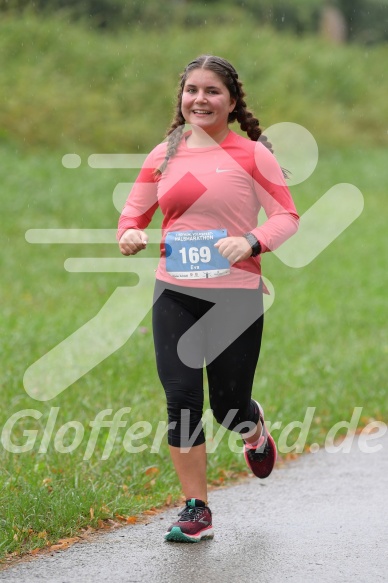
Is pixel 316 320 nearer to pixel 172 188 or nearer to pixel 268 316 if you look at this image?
pixel 268 316

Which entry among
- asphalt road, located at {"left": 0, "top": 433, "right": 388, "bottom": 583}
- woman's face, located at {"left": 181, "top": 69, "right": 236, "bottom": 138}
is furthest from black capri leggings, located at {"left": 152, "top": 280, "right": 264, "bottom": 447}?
woman's face, located at {"left": 181, "top": 69, "right": 236, "bottom": 138}

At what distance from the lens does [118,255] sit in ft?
53.7

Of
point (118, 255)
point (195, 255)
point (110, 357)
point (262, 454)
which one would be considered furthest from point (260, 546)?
point (118, 255)

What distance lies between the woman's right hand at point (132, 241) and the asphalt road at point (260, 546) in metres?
1.31

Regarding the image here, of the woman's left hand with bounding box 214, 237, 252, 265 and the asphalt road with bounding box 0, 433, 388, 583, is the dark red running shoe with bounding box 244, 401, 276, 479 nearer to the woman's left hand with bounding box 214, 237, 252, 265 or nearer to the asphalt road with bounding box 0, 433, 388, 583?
the asphalt road with bounding box 0, 433, 388, 583

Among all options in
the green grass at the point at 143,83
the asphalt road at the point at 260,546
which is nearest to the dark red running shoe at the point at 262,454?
the asphalt road at the point at 260,546

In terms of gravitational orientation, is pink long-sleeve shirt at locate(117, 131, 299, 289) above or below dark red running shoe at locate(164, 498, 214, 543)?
above

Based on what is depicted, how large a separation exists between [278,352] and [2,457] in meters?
4.49

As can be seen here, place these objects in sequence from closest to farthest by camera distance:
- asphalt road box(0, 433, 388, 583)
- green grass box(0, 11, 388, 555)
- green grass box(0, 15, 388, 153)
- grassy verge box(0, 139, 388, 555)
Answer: asphalt road box(0, 433, 388, 583)
grassy verge box(0, 139, 388, 555)
green grass box(0, 11, 388, 555)
green grass box(0, 15, 388, 153)

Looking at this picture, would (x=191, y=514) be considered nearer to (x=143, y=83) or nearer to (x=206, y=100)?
(x=206, y=100)

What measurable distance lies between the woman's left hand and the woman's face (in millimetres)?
604

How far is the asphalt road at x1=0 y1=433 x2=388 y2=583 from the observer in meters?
4.62

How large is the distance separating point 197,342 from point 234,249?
0.52 m

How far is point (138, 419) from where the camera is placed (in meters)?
7.80
